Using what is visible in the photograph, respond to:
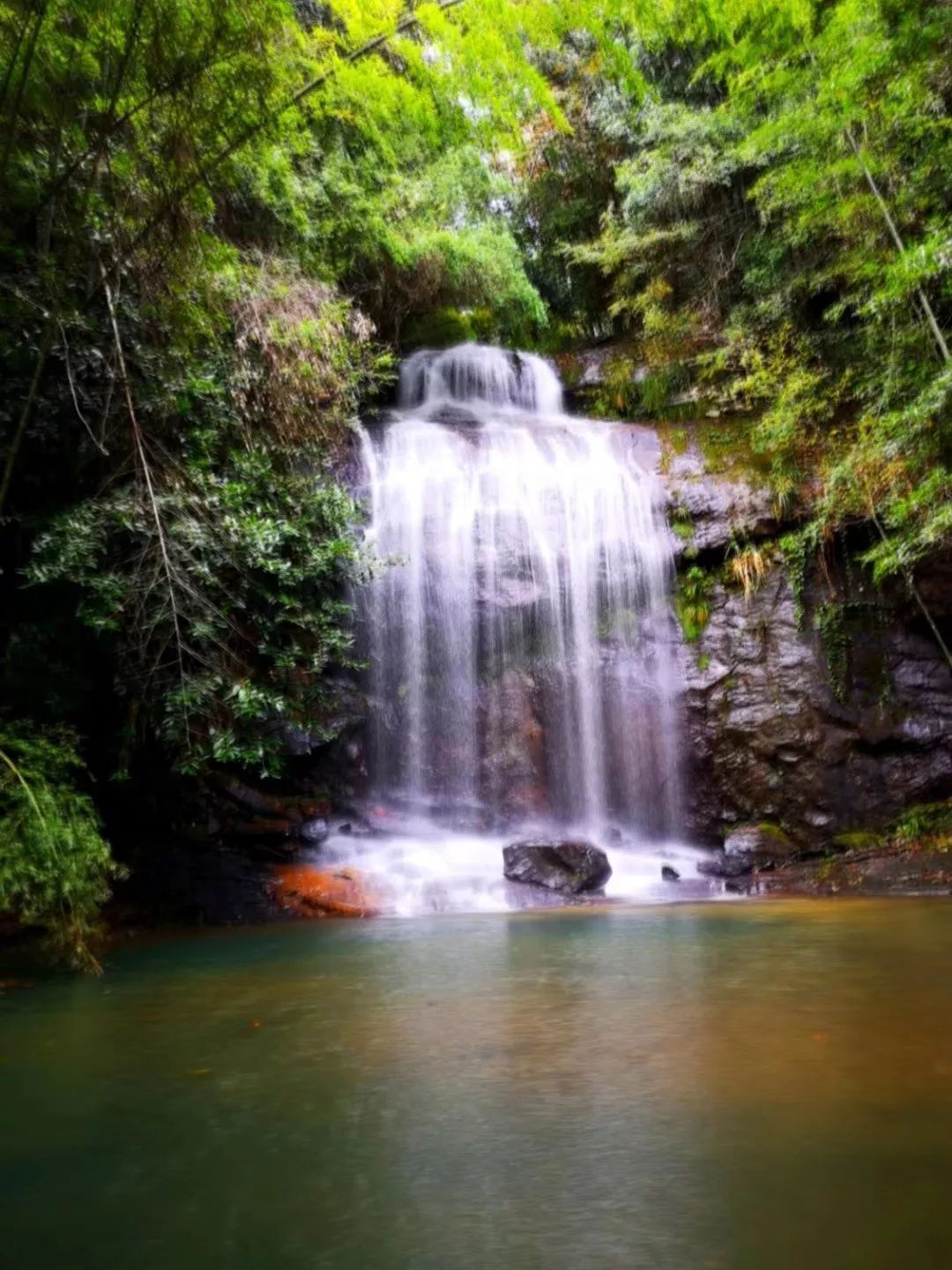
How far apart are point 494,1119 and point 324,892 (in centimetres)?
591

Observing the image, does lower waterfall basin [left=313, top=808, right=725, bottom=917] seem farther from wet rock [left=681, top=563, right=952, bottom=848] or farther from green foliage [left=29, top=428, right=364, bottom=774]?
green foliage [left=29, top=428, right=364, bottom=774]

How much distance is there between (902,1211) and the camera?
1.75 metres

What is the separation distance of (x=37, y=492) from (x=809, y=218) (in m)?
9.20

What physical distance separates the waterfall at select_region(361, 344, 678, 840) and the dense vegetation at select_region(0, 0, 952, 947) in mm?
1498

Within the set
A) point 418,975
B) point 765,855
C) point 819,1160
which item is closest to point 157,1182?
point 819,1160

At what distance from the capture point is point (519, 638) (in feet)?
37.6

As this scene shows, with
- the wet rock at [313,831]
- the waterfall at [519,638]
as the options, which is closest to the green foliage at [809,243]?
the waterfall at [519,638]

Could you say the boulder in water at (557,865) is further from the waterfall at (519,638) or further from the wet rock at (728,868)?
the waterfall at (519,638)

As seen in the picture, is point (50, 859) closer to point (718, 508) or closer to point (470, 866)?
point (470, 866)

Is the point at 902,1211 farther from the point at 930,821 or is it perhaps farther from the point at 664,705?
the point at 664,705

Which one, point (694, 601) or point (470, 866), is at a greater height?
point (694, 601)

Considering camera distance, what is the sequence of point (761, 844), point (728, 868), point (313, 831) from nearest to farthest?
1. point (313, 831)
2. point (728, 868)
3. point (761, 844)

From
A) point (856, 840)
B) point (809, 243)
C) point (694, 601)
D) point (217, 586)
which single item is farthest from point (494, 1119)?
point (809, 243)

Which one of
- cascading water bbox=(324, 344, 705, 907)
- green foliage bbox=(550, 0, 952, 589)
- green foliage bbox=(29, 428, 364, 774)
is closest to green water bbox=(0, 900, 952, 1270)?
green foliage bbox=(29, 428, 364, 774)
